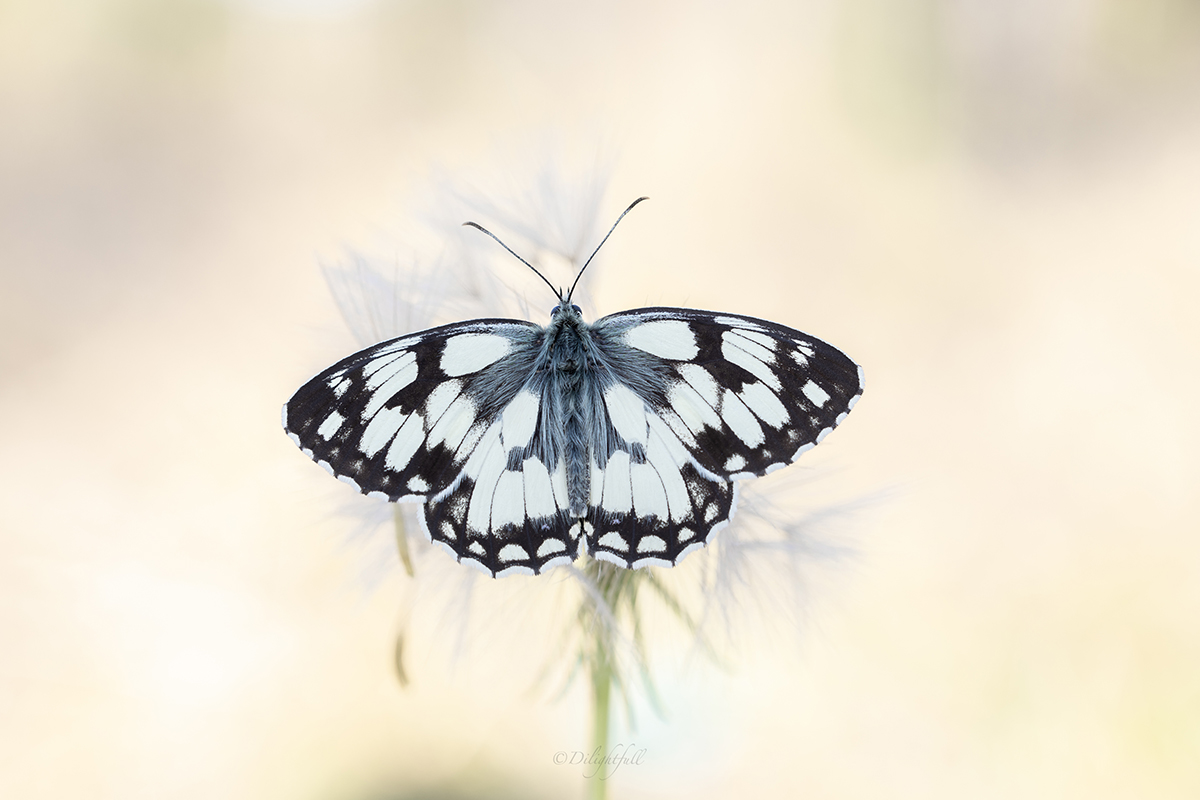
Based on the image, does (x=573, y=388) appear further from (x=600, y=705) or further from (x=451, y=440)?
(x=600, y=705)

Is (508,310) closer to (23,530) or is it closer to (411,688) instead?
(411,688)

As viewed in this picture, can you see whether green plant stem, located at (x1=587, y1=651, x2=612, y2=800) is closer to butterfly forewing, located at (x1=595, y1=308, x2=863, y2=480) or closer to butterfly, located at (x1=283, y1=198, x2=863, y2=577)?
butterfly, located at (x1=283, y1=198, x2=863, y2=577)

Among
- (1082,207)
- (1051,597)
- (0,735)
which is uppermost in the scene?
(1082,207)

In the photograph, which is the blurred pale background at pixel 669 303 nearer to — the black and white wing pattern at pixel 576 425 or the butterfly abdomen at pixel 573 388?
the black and white wing pattern at pixel 576 425

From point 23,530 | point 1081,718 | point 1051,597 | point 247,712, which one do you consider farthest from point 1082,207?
point 23,530

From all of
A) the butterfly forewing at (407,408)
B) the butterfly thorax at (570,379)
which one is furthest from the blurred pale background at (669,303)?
the butterfly thorax at (570,379)
